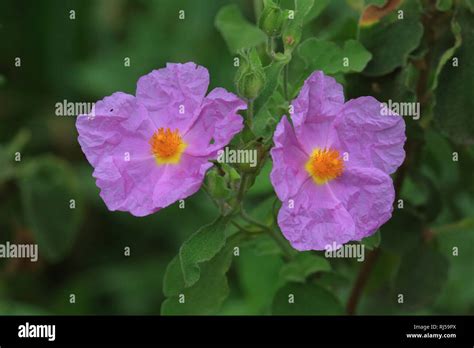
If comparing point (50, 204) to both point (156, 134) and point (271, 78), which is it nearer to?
point (156, 134)

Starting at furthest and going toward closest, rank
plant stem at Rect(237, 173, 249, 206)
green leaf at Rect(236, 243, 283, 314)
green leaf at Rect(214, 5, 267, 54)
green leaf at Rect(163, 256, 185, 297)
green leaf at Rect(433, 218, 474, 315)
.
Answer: green leaf at Rect(433, 218, 474, 315), green leaf at Rect(236, 243, 283, 314), green leaf at Rect(214, 5, 267, 54), green leaf at Rect(163, 256, 185, 297), plant stem at Rect(237, 173, 249, 206)

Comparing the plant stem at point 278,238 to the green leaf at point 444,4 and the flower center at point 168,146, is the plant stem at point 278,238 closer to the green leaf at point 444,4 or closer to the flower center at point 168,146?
the flower center at point 168,146

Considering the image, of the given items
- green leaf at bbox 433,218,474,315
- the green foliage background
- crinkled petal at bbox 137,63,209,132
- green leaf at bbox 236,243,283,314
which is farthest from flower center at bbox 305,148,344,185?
green leaf at bbox 433,218,474,315

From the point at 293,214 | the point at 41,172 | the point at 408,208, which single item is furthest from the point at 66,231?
the point at 293,214

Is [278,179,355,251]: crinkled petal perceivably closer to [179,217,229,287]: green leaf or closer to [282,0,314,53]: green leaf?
[179,217,229,287]: green leaf

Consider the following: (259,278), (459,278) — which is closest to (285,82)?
(259,278)

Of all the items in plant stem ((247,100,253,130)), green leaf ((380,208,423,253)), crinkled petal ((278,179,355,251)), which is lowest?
green leaf ((380,208,423,253))
